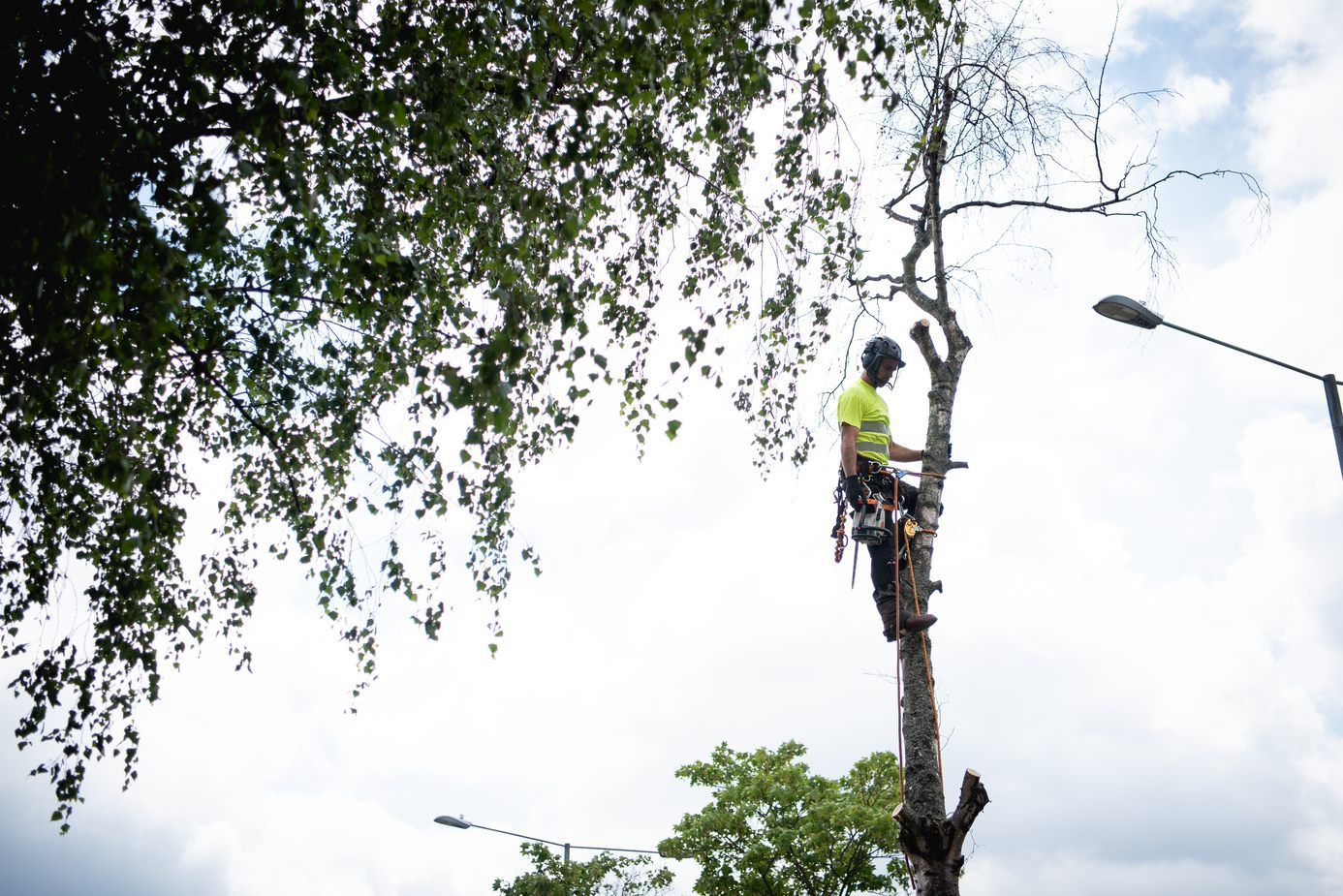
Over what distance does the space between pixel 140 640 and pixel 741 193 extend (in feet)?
14.6

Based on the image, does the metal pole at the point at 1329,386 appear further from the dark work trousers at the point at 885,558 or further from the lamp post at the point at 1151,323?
the dark work trousers at the point at 885,558

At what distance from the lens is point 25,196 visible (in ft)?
12.1

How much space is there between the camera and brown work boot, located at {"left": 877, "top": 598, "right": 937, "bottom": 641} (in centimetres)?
691

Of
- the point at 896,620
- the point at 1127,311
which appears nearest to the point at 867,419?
the point at 896,620

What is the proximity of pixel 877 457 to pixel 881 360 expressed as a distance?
0.79m

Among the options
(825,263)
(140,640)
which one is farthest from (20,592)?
(825,263)

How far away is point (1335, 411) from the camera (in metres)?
9.17

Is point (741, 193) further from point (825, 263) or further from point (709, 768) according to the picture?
point (709, 768)

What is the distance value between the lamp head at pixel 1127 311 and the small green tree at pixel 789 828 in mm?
11330

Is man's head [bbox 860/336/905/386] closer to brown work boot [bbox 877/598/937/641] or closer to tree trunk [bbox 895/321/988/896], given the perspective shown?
tree trunk [bbox 895/321/988/896]

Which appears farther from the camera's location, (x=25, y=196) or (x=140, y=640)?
(x=140, y=640)

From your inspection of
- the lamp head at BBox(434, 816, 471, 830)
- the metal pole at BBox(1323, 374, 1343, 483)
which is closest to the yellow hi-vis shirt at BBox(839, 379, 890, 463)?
the metal pole at BBox(1323, 374, 1343, 483)

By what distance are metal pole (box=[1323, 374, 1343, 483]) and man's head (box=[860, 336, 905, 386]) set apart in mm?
3842

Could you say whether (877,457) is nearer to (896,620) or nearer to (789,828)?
(896,620)
